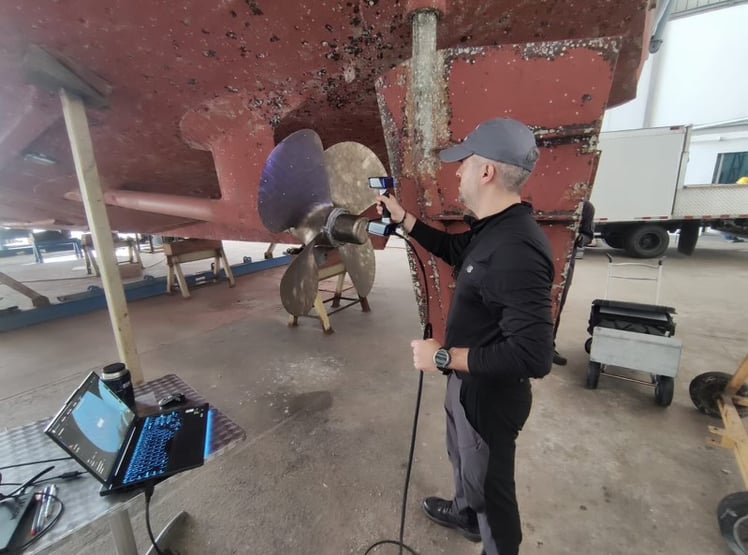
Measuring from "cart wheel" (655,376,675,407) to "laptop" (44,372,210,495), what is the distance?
274 cm

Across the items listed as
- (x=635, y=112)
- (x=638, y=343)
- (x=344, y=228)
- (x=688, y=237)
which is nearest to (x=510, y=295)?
(x=344, y=228)

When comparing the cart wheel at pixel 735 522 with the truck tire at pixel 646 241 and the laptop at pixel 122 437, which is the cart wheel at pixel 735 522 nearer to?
the laptop at pixel 122 437

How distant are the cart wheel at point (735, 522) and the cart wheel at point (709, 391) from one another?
0.96m

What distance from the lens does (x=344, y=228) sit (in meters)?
1.86

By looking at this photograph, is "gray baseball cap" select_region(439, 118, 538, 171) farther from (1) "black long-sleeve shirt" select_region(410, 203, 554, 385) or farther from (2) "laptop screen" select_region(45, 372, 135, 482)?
(2) "laptop screen" select_region(45, 372, 135, 482)

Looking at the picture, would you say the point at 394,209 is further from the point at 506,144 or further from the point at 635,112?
the point at 635,112

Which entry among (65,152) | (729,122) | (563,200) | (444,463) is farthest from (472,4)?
(729,122)

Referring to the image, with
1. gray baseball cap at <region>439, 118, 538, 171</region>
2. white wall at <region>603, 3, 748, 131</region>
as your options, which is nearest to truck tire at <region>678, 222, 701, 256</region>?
white wall at <region>603, 3, 748, 131</region>

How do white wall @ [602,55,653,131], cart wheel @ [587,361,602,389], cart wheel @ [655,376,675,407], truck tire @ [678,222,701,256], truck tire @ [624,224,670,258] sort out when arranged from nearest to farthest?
cart wheel @ [655,376,675,407], cart wheel @ [587,361,602,389], truck tire @ [624,224,670,258], truck tire @ [678,222,701,256], white wall @ [602,55,653,131]

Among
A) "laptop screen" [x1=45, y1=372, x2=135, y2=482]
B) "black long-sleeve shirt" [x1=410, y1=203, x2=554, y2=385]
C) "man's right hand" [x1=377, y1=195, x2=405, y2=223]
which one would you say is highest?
"man's right hand" [x1=377, y1=195, x2=405, y2=223]

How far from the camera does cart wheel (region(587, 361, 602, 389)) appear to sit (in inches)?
102

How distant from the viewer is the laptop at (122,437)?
990 mm

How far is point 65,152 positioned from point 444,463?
346cm

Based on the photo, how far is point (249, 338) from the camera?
368cm
